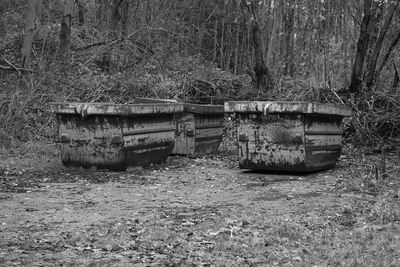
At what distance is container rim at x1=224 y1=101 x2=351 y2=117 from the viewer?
895cm

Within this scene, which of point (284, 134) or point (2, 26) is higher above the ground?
point (2, 26)

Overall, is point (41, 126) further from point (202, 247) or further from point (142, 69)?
point (202, 247)

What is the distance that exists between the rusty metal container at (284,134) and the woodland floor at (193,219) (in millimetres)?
239

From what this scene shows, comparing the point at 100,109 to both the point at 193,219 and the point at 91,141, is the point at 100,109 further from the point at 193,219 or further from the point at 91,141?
the point at 193,219

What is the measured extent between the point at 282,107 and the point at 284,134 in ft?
1.40


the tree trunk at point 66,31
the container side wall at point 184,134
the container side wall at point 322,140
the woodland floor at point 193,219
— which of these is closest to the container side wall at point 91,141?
the woodland floor at point 193,219

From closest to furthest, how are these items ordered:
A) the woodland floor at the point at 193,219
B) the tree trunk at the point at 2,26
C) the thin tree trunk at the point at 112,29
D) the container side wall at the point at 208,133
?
1. the woodland floor at the point at 193,219
2. the container side wall at the point at 208,133
3. the thin tree trunk at the point at 112,29
4. the tree trunk at the point at 2,26

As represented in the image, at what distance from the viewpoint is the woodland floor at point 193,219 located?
475 cm

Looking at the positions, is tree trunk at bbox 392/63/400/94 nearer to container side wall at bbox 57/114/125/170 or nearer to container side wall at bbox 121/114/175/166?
container side wall at bbox 121/114/175/166

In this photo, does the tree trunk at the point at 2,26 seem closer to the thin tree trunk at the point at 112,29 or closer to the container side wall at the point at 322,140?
the thin tree trunk at the point at 112,29

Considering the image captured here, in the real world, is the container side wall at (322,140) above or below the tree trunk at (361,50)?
below

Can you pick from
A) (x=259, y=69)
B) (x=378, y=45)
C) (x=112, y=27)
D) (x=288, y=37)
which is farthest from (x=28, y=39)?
(x=378, y=45)

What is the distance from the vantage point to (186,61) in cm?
1819

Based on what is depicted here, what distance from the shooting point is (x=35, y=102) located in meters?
13.8
